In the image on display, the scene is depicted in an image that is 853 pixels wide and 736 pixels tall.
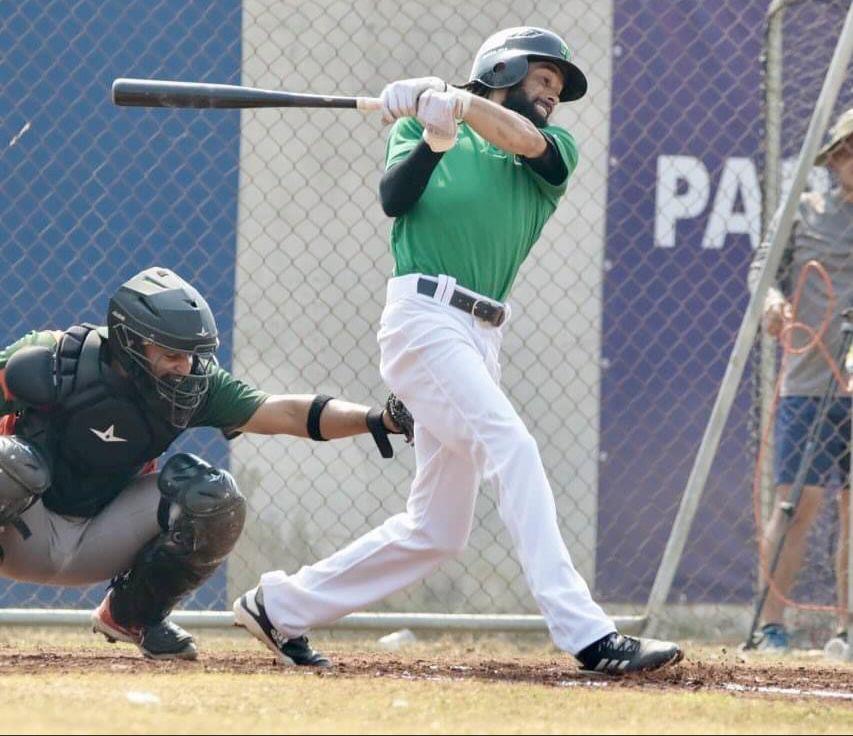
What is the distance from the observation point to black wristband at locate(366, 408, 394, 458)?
492 cm

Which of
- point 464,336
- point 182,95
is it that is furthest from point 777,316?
point 182,95

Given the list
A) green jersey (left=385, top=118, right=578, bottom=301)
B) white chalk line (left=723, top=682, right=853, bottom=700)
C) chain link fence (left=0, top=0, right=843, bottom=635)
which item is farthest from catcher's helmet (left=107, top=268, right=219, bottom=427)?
chain link fence (left=0, top=0, right=843, bottom=635)

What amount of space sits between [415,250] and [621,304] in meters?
2.42

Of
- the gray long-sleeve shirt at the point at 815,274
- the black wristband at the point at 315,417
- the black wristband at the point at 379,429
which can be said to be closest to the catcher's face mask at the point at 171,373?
the black wristband at the point at 315,417

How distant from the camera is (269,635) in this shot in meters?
4.88

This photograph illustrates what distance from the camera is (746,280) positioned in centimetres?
697

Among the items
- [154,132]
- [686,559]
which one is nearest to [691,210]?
[686,559]

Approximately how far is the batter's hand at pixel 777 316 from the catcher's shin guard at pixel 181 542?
2.40 metres

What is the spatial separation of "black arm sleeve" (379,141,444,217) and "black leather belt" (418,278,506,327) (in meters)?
0.22

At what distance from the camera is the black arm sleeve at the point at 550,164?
182 inches

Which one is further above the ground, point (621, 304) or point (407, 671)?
point (621, 304)

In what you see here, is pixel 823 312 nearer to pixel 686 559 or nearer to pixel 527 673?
pixel 686 559

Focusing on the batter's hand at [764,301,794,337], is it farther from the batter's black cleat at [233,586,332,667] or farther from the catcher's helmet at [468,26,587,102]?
the batter's black cleat at [233,586,332,667]

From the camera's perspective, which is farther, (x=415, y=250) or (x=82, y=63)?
(x=82, y=63)
